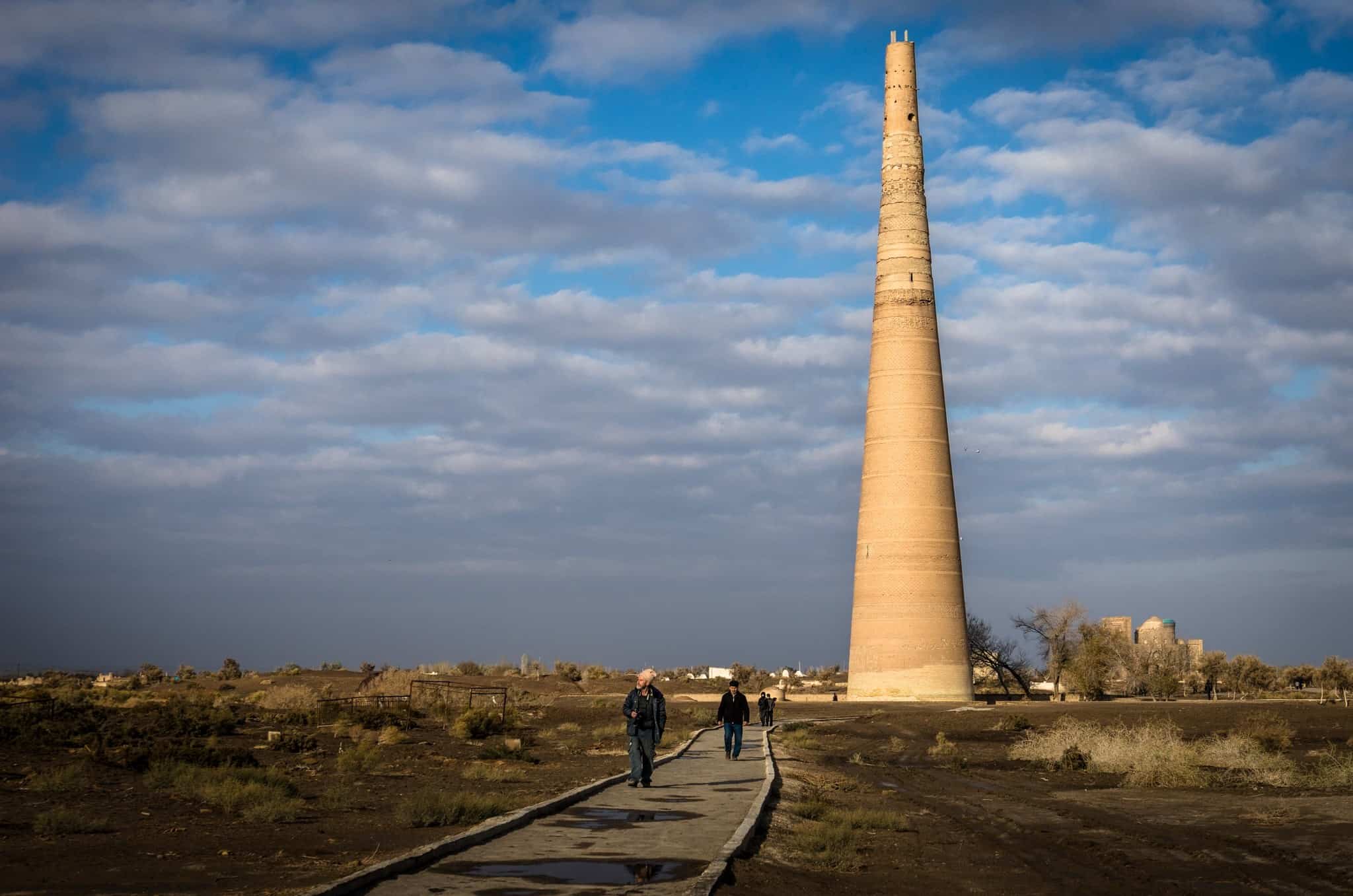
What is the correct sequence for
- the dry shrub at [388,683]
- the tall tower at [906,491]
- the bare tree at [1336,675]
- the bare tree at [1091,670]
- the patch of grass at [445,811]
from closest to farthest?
the patch of grass at [445,811] → the tall tower at [906,491] → the dry shrub at [388,683] → the bare tree at [1091,670] → the bare tree at [1336,675]

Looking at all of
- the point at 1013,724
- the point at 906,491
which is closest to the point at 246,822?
the point at 1013,724

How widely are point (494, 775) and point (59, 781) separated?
6202mm

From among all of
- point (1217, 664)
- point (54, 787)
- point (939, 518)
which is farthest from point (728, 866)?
point (1217, 664)

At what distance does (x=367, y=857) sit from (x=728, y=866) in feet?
10.5

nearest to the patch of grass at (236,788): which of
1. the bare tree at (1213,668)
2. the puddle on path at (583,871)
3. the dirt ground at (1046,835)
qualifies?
the puddle on path at (583,871)

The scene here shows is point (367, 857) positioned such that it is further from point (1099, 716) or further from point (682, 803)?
point (1099, 716)

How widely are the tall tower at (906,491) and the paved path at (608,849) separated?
28.4 metres

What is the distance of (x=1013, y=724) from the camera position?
3806 cm

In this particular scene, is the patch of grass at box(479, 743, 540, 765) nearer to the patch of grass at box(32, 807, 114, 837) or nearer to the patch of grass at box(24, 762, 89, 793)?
the patch of grass at box(24, 762, 89, 793)

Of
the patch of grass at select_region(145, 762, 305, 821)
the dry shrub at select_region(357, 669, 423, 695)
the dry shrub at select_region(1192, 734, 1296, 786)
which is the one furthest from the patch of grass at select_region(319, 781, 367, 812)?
the dry shrub at select_region(357, 669, 423, 695)

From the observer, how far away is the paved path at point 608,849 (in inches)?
393

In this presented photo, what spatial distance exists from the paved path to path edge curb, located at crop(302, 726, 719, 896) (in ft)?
0.33

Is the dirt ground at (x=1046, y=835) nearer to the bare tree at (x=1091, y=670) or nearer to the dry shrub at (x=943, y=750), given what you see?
the dry shrub at (x=943, y=750)

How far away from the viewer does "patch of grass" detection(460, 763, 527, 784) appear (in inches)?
802
